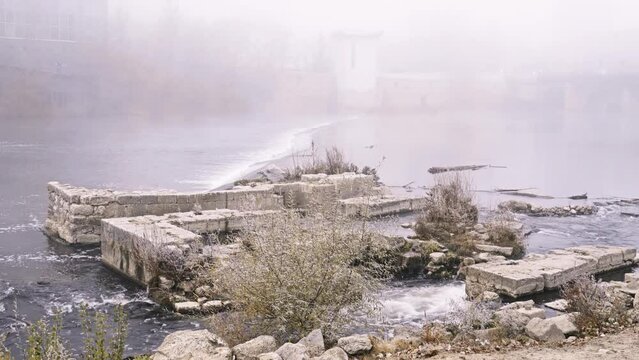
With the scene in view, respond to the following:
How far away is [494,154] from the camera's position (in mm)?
49906

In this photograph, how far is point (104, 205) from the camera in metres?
13.1

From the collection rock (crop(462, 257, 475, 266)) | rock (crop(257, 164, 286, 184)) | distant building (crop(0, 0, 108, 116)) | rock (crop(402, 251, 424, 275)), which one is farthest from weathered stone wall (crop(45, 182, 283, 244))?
distant building (crop(0, 0, 108, 116))

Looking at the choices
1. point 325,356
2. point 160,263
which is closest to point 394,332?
point 325,356

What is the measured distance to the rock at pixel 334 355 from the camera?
231 inches

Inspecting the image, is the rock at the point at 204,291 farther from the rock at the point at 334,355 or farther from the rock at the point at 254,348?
the rock at the point at 334,355

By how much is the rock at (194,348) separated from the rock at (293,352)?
514 mm

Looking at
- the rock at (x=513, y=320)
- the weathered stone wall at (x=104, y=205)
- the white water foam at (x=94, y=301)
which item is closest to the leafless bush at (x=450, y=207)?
the weathered stone wall at (x=104, y=205)

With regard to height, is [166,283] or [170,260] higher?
[170,260]

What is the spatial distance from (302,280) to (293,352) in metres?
1.13

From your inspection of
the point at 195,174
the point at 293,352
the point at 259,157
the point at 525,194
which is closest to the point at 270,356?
the point at 293,352

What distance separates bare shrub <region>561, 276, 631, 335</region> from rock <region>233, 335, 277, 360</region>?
11.8ft

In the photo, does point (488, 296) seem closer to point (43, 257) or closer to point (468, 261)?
point (468, 261)

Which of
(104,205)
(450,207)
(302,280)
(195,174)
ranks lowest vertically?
(195,174)

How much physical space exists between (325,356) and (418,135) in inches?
2549
